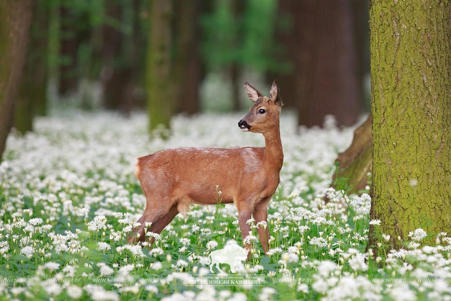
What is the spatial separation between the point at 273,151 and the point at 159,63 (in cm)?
1079

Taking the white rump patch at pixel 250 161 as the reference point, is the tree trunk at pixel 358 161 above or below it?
below

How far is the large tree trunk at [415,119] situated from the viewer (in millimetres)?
6312

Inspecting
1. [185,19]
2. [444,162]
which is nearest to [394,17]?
[444,162]

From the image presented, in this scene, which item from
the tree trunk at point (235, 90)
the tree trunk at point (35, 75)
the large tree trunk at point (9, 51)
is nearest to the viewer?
the large tree trunk at point (9, 51)

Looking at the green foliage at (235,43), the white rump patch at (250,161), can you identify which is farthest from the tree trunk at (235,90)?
the white rump patch at (250,161)

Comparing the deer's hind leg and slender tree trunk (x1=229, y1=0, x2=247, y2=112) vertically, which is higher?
slender tree trunk (x1=229, y1=0, x2=247, y2=112)

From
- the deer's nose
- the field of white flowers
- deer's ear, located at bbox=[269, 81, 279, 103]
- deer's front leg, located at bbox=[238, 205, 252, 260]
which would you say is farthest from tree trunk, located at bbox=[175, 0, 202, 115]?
deer's front leg, located at bbox=[238, 205, 252, 260]

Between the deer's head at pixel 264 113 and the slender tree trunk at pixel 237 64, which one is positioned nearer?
the deer's head at pixel 264 113

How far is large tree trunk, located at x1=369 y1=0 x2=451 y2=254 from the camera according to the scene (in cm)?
631

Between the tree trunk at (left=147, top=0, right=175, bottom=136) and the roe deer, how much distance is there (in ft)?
33.6

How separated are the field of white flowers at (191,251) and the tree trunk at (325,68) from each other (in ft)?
17.1

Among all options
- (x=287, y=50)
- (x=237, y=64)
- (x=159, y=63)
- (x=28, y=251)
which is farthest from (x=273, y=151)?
(x=237, y=64)

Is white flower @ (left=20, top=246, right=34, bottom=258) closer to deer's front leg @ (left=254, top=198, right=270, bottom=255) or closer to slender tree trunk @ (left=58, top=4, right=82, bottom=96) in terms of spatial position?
deer's front leg @ (left=254, top=198, right=270, bottom=255)

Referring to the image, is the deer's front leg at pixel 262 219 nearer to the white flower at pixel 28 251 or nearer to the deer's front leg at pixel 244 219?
the deer's front leg at pixel 244 219
